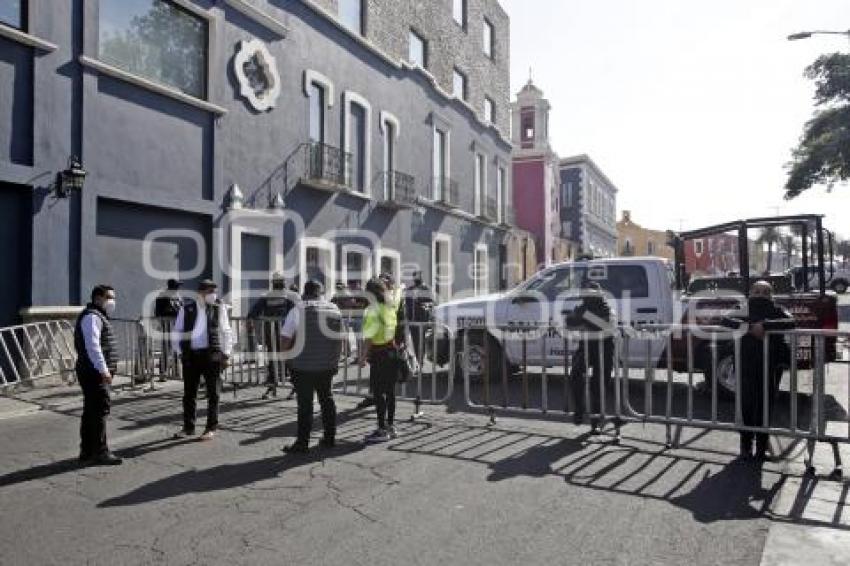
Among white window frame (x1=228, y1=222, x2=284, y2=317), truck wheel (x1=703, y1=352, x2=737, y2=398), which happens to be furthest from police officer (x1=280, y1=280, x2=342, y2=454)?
white window frame (x1=228, y1=222, x2=284, y2=317)

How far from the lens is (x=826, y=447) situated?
6887 millimetres

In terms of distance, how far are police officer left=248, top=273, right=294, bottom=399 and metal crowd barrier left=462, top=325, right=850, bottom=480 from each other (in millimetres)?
3025

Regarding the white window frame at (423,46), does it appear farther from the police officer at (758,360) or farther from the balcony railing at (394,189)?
the police officer at (758,360)

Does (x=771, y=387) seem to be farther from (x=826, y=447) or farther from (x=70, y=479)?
(x=70, y=479)

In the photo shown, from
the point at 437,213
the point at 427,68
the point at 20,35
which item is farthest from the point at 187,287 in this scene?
the point at 427,68

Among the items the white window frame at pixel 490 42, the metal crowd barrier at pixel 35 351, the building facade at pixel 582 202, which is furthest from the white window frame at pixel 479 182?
the building facade at pixel 582 202

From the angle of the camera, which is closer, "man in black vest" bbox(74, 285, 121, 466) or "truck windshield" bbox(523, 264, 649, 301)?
"man in black vest" bbox(74, 285, 121, 466)

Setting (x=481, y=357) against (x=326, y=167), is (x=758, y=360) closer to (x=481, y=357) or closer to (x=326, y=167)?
(x=481, y=357)

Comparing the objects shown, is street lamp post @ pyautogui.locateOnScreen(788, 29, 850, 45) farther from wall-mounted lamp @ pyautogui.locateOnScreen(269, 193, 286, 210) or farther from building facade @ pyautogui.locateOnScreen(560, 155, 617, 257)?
building facade @ pyautogui.locateOnScreen(560, 155, 617, 257)

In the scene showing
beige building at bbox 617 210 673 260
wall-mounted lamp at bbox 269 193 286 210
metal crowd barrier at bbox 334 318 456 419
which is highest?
beige building at bbox 617 210 673 260

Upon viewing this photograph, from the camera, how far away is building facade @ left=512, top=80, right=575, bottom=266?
4072 cm

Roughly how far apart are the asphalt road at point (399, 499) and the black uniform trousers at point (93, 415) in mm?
218

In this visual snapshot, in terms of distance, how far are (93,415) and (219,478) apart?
1535mm

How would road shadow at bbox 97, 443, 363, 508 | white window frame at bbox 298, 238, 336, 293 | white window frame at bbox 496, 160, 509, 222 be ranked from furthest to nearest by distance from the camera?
white window frame at bbox 496, 160, 509, 222 < white window frame at bbox 298, 238, 336, 293 < road shadow at bbox 97, 443, 363, 508
